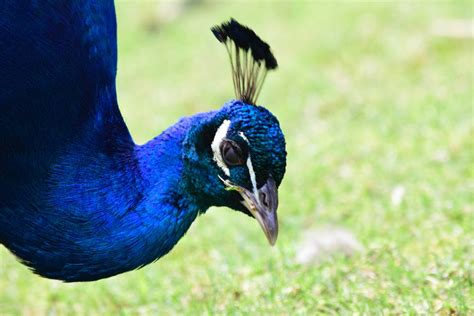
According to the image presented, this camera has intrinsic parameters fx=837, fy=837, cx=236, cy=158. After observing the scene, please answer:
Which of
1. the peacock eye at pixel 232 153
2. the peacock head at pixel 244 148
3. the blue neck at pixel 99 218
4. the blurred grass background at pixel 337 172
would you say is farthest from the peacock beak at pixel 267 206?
the blurred grass background at pixel 337 172

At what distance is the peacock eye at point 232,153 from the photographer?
2.79m

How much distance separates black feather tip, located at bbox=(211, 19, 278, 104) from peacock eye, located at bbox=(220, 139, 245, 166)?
0.18 m

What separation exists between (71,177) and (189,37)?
25.8ft

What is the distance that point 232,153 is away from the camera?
9.21 ft

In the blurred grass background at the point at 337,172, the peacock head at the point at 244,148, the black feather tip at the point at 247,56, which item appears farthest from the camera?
the blurred grass background at the point at 337,172

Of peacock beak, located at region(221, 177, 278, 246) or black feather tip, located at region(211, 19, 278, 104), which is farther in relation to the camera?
black feather tip, located at region(211, 19, 278, 104)

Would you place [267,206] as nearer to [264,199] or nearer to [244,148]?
[264,199]

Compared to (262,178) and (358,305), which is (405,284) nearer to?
(358,305)

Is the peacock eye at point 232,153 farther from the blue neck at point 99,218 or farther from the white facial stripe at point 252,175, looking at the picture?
the blue neck at point 99,218

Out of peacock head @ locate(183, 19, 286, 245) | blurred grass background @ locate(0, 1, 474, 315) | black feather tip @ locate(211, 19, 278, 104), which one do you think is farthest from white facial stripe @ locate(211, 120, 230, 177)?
blurred grass background @ locate(0, 1, 474, 315)

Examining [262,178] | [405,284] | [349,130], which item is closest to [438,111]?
[349,130]

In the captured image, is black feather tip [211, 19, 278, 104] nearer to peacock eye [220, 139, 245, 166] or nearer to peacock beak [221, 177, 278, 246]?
peacock eye [220, 139, 245, 166]

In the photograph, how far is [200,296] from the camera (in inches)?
151

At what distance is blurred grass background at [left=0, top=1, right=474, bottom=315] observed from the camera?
11.9ft
